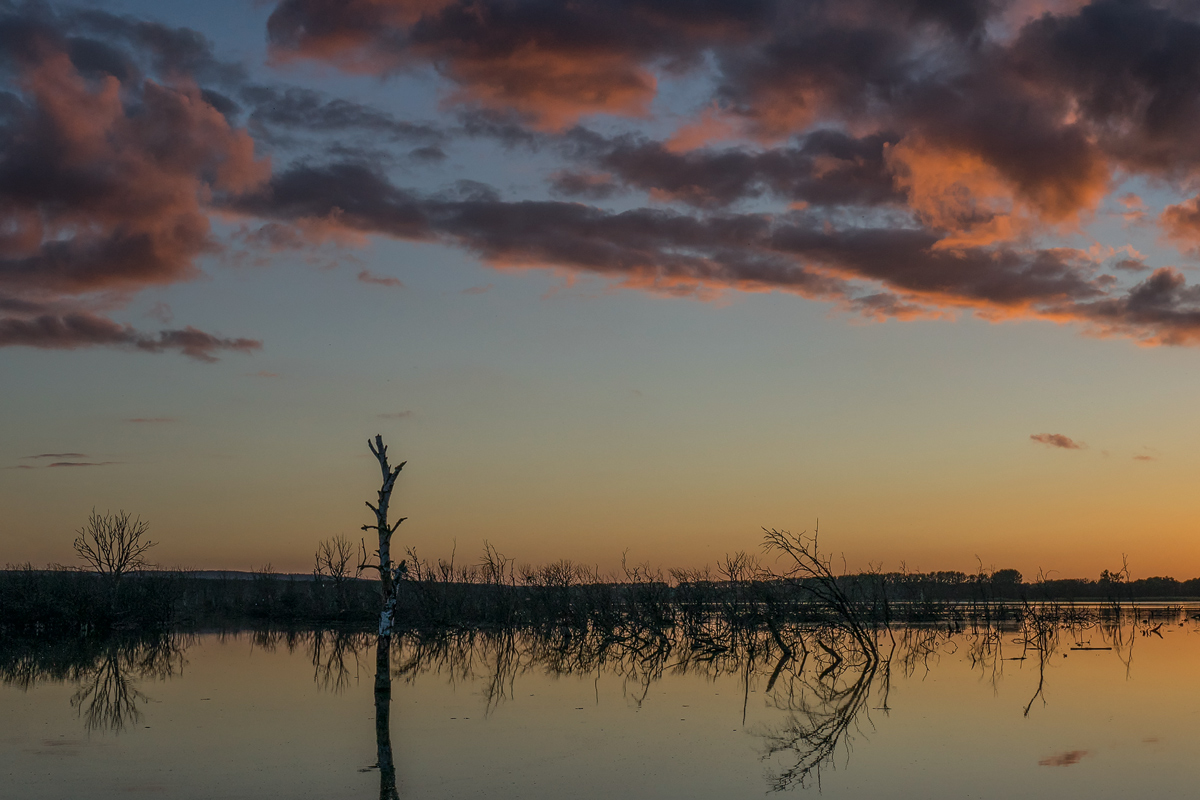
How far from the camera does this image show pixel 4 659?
32219mm

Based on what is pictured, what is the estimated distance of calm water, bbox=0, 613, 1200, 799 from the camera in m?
13.1

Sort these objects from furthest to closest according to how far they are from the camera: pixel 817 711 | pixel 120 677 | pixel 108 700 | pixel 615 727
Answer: pixel 120 677
pixel 108 700
pixel 817 711
pixel 615 727

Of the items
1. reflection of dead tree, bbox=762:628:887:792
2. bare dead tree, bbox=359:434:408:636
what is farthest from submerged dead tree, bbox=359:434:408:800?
reflection of dead tree, bbox=762:628:887:792

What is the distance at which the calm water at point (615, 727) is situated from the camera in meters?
13.1

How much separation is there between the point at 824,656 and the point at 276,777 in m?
21.6

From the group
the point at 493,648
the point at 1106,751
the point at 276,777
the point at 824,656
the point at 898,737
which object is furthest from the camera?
the point at 493,648

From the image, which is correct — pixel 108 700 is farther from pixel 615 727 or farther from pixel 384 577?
pixel 615 727

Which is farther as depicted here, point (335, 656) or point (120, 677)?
point (335, 656)

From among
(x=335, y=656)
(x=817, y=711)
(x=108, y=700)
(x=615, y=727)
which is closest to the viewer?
(x=615, y=727)

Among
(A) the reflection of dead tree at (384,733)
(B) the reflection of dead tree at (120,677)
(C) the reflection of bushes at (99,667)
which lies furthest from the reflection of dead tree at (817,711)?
(C) the reflection of bushes at (99,667)

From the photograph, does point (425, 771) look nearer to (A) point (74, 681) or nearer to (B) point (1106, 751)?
(B) point (1106, 751)

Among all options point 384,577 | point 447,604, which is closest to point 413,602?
point 447,604

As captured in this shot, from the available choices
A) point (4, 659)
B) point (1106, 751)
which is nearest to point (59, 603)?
point (4, 659)

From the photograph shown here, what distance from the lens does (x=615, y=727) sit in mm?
17578
